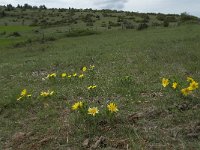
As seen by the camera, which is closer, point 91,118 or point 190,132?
point 190,132

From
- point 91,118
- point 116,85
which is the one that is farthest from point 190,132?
point 116,85

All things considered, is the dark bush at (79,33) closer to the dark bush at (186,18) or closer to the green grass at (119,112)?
the dark bush at (186,18)

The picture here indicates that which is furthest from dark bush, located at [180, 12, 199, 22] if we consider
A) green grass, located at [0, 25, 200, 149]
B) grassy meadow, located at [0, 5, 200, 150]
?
green grass, located at [0, 25, 200, 149]

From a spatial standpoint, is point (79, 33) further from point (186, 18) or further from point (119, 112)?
point (119, 112)

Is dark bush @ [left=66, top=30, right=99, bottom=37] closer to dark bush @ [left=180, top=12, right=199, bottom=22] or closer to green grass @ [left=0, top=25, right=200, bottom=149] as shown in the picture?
dark bush @ [left=180, top=12, right=199, bottom=22]

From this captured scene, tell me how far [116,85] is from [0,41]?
894 inches

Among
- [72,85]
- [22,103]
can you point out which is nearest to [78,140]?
[22,103]

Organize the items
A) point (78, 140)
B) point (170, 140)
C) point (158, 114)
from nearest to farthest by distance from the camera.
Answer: point (170, 140) → point (78, 140) → point (158, 114)

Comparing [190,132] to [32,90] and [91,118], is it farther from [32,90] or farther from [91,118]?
[32,90]

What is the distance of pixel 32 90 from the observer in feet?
35.6

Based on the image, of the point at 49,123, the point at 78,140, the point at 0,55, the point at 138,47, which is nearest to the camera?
the point at 78,140

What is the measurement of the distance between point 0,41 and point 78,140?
1005 inches

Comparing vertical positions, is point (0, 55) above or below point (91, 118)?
below

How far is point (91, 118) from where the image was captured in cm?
694
